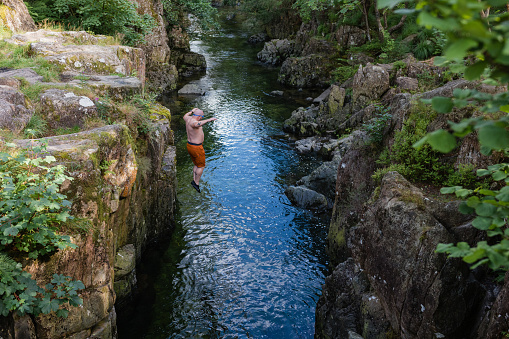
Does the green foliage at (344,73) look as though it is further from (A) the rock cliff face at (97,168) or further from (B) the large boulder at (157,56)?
(A) the rock cliff face at (97,168)

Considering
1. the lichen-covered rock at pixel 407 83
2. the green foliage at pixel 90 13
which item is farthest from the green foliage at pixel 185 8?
the lichen-covered rock at pixel 407 83

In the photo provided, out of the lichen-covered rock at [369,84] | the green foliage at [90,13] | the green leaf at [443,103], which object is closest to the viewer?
the green leaf at [443,103]

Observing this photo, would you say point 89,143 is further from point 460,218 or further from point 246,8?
point 246,8

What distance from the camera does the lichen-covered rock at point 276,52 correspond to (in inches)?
1485

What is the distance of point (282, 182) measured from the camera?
16.6 m

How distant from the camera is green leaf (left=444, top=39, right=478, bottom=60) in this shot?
2.12 m

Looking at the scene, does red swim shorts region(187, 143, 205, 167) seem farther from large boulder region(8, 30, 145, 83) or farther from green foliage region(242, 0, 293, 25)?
green foliage region(242, 0, 293, 25)

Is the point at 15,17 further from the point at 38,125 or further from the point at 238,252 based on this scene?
the point at 238,252

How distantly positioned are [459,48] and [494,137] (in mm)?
722

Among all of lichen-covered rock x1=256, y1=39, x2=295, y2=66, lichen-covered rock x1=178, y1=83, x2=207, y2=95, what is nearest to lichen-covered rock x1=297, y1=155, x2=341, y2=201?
lichen-covered rock x1=178, y1=83, x2=207, y2=95

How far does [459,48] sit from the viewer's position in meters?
2.15

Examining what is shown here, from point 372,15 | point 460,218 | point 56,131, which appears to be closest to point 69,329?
point 56,131

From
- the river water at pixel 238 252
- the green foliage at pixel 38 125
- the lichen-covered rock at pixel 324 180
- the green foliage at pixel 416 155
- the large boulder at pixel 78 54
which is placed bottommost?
the river water at pixel 238 252

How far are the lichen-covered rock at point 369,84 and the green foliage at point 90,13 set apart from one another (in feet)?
43.0
